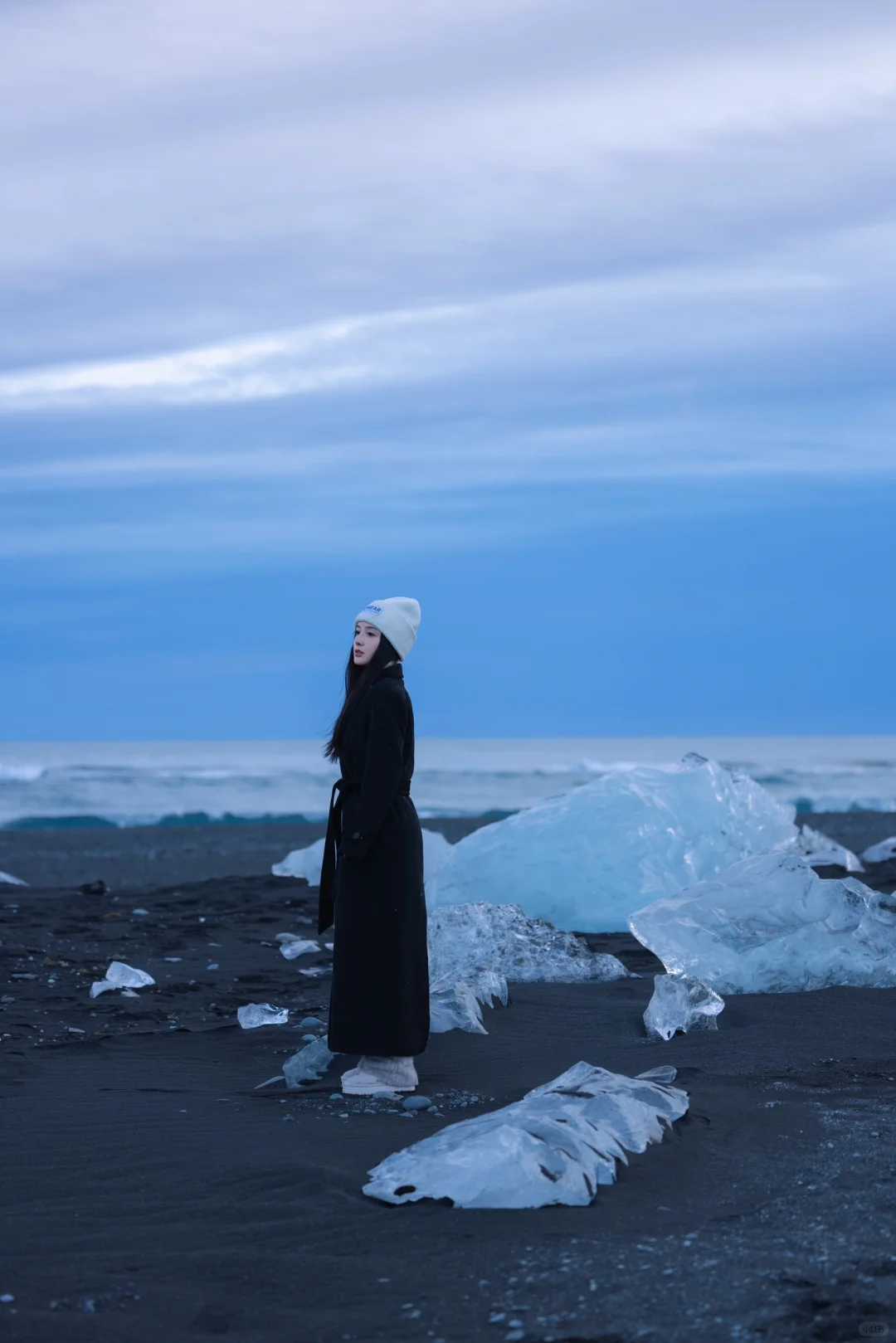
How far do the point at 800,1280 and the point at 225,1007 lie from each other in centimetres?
468

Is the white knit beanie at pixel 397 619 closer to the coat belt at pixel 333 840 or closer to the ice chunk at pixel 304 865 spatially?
the coat belt at pixel 333 840

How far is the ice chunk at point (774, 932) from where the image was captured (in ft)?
23.3

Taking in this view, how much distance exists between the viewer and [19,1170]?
4.19 metres

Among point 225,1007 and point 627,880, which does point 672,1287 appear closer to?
point 225,1007

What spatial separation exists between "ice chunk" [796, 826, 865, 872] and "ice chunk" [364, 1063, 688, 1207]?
7.37m

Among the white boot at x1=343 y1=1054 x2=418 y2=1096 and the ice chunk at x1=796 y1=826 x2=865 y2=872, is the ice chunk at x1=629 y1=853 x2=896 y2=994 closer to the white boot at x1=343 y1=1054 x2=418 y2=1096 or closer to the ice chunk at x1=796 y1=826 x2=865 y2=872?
the white boot at x1=343 y1=1054 x2=418 y2=1096

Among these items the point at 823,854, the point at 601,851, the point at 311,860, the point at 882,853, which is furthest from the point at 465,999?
the point at 882,853

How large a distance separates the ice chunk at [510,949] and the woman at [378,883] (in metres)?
2.28

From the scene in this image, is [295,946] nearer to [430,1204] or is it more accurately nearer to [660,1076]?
[660,1076]

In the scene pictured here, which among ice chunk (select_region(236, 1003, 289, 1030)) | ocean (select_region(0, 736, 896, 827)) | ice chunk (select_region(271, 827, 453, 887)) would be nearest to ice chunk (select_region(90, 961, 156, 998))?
ice chunk (select_region(236, 1003, 289, 1030))

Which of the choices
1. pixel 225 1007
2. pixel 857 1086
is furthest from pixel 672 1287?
pixel 225 1007

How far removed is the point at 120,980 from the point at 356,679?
126 inches

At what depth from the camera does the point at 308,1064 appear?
5.46 m

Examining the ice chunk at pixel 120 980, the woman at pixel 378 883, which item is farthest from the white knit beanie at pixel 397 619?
the ice chunk at pixel 120 980
